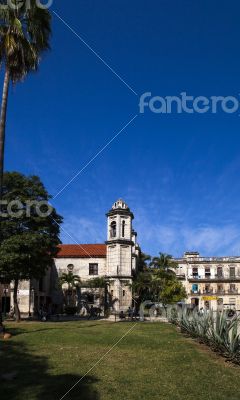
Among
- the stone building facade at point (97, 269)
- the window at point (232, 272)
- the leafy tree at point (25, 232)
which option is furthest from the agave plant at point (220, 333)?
the window at point (232, 272)

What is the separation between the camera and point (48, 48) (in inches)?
792

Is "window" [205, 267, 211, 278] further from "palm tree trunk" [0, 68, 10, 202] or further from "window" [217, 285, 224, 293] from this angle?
"palm tree trunk" [0, 68, 10, 202]

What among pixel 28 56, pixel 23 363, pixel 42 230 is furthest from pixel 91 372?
pixel 42 230

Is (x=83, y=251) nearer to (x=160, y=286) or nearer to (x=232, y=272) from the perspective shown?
(x=160, y=286)

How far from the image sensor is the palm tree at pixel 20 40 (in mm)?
18078

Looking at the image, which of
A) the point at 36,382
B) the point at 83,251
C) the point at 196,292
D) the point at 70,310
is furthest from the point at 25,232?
the point at 196,292

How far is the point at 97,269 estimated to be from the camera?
56812 mm

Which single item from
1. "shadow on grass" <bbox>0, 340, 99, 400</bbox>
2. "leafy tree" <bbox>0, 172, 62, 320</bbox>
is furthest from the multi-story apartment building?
"shadow on grass" <bbox>0, 340, 99, 400</bbox>

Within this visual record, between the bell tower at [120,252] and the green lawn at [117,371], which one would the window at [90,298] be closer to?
the bell tower at [120,252]

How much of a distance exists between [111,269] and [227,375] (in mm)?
40021

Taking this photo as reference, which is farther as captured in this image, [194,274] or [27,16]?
[194,274]

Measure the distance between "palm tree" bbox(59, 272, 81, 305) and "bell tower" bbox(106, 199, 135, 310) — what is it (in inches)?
197

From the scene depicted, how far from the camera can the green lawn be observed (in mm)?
10320

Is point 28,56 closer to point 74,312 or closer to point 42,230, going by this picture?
point 42,230
